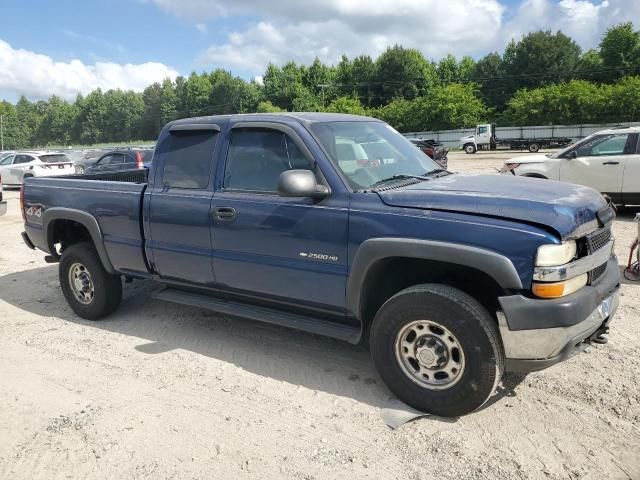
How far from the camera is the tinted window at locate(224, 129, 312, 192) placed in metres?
3.94

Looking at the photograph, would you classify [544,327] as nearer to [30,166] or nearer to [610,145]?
[610,145]

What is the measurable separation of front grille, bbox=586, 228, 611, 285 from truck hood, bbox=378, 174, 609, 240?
0.22 ft

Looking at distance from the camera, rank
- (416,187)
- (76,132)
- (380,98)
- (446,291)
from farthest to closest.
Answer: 1. (76,132)
2. (380,98)
3. (416,187)
4. (446,291)

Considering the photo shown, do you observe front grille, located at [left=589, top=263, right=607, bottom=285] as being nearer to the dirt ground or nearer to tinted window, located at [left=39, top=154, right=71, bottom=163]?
the dirt ground

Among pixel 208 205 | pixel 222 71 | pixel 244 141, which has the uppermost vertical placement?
pixel 222 71

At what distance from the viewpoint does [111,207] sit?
16.0ft

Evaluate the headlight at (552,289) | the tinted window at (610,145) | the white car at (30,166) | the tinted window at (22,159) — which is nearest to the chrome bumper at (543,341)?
the headlight at (552,289)

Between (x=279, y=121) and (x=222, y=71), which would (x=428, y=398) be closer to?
(x=279, y=121)

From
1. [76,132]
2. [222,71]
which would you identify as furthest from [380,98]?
[76,132]

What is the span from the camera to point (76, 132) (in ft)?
428

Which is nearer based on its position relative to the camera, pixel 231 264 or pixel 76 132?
pixel 231 264

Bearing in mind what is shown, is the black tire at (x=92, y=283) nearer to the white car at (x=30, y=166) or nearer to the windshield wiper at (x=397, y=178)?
the windshield wiper at (x=397, y=178)

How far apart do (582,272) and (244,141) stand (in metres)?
2.67

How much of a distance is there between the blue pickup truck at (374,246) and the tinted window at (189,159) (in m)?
0.01
